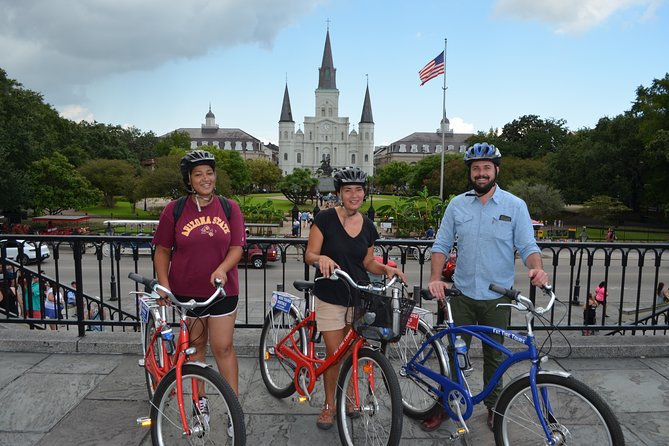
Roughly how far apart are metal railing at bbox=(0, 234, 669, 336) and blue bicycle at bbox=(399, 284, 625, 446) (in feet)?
2.58

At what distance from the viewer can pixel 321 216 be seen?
357 cm

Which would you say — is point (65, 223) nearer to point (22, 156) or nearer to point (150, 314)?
point (22, 156)

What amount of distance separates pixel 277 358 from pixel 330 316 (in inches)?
42.2

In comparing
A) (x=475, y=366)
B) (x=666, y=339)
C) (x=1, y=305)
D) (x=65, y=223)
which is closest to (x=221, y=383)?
(x=475, y=366)

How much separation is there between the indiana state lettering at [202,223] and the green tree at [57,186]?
4057cm

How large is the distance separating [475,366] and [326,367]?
2135 mm

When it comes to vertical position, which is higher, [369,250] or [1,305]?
[369,250]

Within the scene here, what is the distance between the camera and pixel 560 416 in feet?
9.06

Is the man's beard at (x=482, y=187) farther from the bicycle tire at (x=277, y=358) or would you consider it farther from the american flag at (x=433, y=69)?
the american flag at (x=433, y=69)

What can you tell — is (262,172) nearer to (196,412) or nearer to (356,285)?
(356,285)

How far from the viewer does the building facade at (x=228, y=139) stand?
136 m

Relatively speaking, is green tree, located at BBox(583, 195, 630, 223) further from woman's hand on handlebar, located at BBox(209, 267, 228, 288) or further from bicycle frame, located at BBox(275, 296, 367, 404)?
woman's hand on handlebar, located at BBox(209, 267, 228, 288)

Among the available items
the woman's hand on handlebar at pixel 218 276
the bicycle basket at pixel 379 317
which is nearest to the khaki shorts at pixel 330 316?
the bicycle basket at pixel 379 317

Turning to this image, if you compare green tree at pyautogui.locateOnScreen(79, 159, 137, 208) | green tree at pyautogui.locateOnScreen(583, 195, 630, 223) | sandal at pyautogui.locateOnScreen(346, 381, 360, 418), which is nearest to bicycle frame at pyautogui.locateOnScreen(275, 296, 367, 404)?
sandal at pyautogui.locateOnScreen(346, 381, 360, 418)
